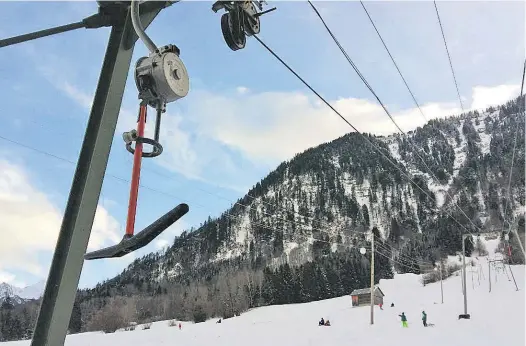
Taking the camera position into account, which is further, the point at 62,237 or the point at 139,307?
the point at 139,307

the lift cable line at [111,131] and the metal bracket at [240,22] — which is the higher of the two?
Answer: the metal bracket at [240,22]

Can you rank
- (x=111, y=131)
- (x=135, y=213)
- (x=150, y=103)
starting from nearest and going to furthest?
(x=135, y=213)
(x=150, y=103)
(x=111, y=131)

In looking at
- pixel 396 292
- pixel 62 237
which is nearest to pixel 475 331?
pixel 62 237

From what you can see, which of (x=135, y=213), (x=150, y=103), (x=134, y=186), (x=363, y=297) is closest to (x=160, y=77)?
(x=150, y=103)

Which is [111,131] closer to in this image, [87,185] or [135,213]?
[87,185]

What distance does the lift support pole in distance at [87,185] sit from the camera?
283 cm

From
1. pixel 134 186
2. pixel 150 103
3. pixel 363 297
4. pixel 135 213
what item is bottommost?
pixel 135 213

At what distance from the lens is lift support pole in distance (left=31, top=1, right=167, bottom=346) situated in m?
2.83

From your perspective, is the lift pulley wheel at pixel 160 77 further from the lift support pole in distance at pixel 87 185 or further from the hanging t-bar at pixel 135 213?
the lift support pole in distance at pixel 87 185

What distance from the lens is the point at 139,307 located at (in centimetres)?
10306

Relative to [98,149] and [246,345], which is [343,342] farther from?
[98,149]

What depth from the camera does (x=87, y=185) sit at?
2924 millimetres

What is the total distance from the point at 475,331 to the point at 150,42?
24.3 m

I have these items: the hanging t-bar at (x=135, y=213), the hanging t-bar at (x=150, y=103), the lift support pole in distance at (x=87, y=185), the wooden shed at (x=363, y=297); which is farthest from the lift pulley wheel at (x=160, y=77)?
the wooden shed at (x=363, y=297)
